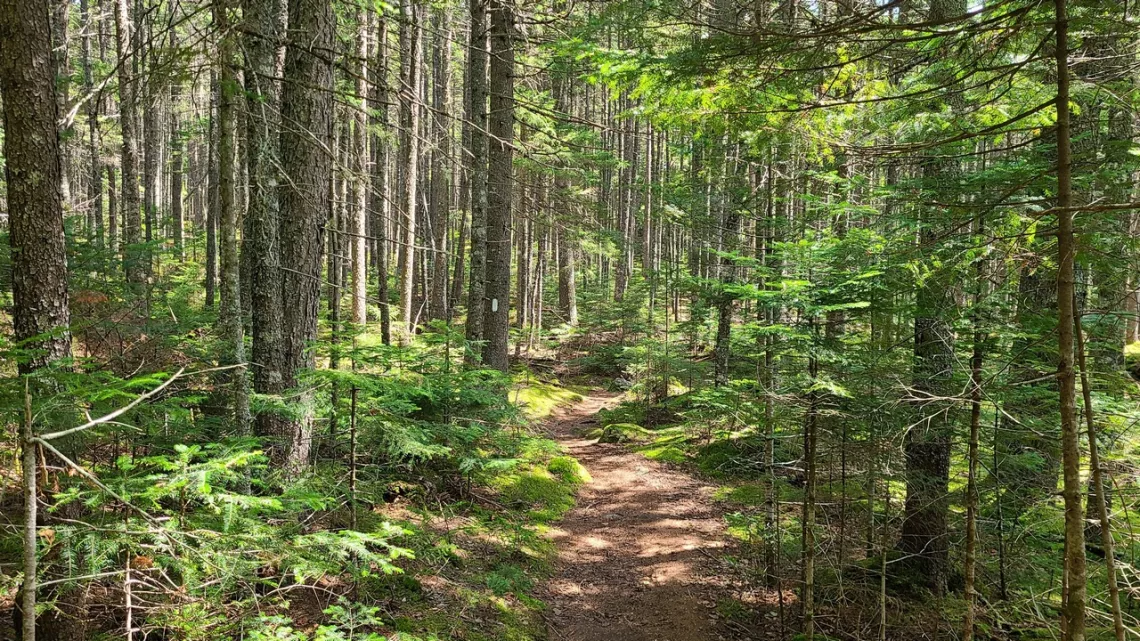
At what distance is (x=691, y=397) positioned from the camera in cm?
703

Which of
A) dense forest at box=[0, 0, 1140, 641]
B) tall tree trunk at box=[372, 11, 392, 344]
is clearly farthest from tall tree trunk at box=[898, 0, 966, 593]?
tall tree trunk at box=[372, 11, 392, 344]

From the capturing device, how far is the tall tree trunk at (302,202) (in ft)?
18.4

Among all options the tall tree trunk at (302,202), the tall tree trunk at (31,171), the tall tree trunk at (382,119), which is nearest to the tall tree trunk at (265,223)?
the tall tree trunk at (302,202)

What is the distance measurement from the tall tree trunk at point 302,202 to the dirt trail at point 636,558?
11.8ft

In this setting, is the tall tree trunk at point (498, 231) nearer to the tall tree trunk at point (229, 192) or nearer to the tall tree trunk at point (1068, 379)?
the tall tree trunk at point (229, 192)

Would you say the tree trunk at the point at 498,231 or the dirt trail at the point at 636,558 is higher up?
the tree trunk at the point at 498,231

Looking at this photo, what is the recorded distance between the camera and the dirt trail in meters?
6.34

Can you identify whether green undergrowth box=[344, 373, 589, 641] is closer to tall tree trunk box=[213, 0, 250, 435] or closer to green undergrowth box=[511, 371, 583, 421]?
tall tree trunk box=[213, 0, 250, 435]

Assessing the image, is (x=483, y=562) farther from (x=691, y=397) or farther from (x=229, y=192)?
(x=229, y=192)

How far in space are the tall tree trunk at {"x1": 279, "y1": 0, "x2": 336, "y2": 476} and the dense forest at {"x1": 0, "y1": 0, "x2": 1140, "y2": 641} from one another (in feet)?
0.12

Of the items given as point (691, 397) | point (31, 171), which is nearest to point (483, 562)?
point (691, 397)

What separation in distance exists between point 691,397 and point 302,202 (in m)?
4.81

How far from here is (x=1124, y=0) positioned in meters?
2.79

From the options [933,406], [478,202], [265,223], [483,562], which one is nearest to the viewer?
[933,406]
